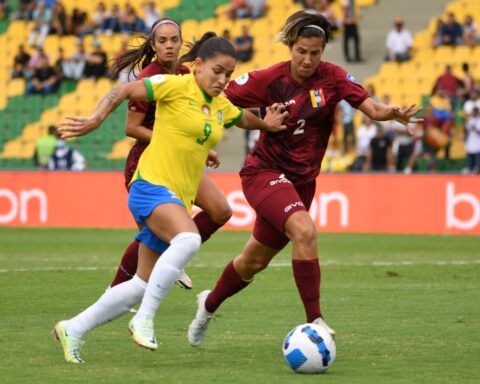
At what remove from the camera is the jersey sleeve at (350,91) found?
29.1 ft

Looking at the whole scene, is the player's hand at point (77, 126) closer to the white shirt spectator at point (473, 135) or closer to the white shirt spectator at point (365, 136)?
the white shirt spectator at point (473, 135)

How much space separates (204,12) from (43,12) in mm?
4701

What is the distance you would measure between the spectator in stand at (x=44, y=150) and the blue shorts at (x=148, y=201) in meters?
17.0

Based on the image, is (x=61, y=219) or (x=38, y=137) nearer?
(x=61, y=219)

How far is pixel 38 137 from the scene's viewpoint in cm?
2767

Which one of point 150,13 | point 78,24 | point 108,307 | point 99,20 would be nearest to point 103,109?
point 108,307

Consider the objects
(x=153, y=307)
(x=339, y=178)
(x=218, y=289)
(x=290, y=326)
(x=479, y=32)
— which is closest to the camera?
(x=153, y=307)

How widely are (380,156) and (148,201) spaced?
15.8m

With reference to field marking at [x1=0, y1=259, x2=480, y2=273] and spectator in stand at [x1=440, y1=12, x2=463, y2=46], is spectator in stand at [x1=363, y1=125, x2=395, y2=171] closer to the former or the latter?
spectator in stand at [x1=440, y1=12, x2=463, y2=46]

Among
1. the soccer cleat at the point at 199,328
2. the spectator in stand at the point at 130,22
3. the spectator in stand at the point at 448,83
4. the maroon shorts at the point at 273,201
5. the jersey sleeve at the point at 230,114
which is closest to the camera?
the jersey sleeve at the point at 230,114

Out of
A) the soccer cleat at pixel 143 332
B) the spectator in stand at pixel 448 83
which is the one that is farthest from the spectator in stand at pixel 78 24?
the soccer cleat at pixel 143 332

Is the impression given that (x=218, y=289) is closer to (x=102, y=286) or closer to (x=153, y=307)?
(x=153, y=307)

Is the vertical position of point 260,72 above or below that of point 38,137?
above

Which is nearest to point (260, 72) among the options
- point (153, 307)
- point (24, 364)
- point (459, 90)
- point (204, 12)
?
point (153, 307)
